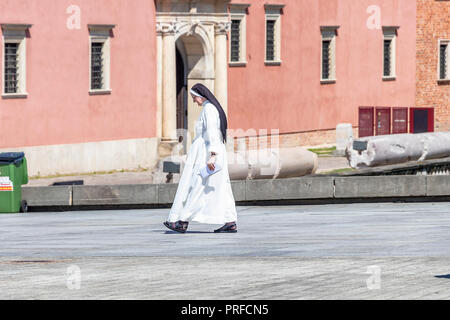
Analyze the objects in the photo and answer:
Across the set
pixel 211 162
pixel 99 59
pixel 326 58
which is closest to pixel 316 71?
pixel 326 58

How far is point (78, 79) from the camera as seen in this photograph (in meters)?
34.8

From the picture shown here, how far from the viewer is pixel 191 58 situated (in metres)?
40.0

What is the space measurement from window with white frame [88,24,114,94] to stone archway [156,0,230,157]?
8.00ft

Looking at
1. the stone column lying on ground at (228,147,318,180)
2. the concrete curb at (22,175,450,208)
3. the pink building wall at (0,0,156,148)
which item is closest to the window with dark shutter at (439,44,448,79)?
the pink building wall at (0,0,156,148)

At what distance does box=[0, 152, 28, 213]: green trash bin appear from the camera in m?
21.2

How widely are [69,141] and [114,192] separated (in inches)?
505

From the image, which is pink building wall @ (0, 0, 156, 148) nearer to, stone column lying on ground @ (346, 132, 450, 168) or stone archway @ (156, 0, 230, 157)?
stone archway @ (156, 0, 230, 157)

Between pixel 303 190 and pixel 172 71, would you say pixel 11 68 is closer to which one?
pixel 172 71

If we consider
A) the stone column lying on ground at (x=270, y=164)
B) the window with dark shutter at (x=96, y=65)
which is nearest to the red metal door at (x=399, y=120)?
the window with dark shutter at (x=96, y=65)

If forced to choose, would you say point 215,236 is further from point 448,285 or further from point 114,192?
point 114,192

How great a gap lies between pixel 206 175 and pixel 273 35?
2872cm

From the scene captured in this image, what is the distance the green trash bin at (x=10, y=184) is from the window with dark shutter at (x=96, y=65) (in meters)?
14.4

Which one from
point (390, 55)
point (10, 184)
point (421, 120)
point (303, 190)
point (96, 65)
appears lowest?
point (303, 190)

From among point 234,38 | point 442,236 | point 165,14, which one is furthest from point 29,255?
point 234,38
